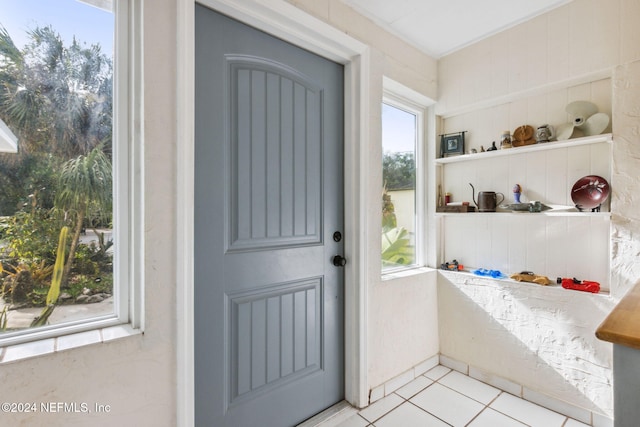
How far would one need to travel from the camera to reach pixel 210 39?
1310 millimetres

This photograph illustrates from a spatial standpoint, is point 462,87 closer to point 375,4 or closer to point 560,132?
point 560,132

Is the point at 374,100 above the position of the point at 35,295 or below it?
above

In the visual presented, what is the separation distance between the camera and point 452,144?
7.63 feet

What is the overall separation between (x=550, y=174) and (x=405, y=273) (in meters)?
1.11

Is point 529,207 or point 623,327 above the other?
point 529,207

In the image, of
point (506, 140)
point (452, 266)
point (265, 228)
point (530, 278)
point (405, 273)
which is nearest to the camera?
point (265, 228)

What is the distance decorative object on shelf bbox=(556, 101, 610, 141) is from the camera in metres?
1.68

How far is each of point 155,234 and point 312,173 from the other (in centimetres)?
85

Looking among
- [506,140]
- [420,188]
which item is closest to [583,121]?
[506,140]

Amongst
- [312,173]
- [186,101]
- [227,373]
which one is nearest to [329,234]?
[312,173]

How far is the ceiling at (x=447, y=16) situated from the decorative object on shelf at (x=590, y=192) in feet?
3.43

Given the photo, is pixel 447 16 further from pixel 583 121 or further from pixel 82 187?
pixel 82 187

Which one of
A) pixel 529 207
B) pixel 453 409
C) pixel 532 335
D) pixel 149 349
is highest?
pixel 529 207

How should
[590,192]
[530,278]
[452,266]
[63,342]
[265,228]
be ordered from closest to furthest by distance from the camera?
[63,342] → [265,228] → [590,192] → [530,278] → [452,266]
